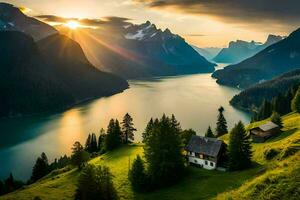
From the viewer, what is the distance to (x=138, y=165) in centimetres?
6812

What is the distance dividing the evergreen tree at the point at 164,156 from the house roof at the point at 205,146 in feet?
19.1

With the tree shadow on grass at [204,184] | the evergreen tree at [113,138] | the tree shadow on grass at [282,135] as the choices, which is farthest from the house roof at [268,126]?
the evergreen tree at [113,138]

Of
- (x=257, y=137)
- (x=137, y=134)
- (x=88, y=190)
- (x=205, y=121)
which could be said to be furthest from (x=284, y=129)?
(x=205, y=121)

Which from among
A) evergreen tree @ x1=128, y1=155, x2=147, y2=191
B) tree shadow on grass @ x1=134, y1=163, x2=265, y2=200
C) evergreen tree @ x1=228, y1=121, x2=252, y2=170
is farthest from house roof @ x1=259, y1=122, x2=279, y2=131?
evergreen tree @ x1=128, y1=155, x2=147, y2=191

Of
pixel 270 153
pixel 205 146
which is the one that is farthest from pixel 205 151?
pixel 270 153

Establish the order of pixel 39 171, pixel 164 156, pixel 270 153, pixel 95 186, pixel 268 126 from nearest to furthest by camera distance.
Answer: pixel 95 186 → pixel 270 153 → pixel 164 156 → pixel 268 126 → pixel 39 171

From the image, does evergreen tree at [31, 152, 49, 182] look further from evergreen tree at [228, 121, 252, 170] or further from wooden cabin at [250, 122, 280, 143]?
evergreen tree at [228, 121, 252, 170]

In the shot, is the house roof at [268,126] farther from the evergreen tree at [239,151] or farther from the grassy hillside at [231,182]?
the evergreen tree at [239,151]

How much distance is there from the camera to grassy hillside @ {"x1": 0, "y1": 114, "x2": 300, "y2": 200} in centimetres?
3272

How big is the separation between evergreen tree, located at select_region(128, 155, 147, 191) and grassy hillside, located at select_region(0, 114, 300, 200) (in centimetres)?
139

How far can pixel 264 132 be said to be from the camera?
276 ft

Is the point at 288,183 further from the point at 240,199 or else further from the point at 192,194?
the point at 192,194

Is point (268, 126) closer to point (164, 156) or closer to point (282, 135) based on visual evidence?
point (282, 135)

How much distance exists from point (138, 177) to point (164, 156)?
6.29 meters
